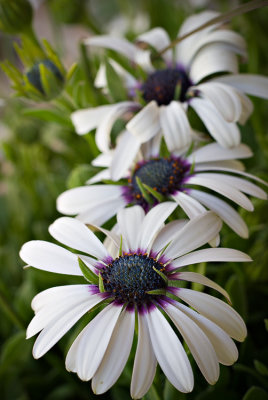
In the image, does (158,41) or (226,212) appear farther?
(158,41)

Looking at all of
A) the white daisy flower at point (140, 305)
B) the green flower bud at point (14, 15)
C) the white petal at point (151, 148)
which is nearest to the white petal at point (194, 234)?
the white daisy flower at point (140, 305)

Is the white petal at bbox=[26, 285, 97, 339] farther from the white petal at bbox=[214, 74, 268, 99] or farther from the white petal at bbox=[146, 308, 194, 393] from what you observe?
the white petal at bbox=[214, 74, 268, 99]

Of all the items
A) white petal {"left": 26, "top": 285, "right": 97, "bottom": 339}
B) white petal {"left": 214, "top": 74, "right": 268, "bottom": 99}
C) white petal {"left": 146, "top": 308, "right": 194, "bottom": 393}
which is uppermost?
white petal {"left": 214, "top": 74, "right": 268, "bottom": 99}

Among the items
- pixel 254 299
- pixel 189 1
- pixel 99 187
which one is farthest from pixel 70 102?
pixel 189 1

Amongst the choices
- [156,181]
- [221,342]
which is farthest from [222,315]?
[156,181]

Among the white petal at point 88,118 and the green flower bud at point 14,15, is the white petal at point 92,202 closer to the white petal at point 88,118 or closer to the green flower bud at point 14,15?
the white petal at point 88,118

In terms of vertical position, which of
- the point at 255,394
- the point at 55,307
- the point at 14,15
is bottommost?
the point at 255,394

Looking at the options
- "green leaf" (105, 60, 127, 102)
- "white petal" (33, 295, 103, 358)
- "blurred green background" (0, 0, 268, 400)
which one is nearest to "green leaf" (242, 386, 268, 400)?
"blurred green background" (0, 0, 268, 400)

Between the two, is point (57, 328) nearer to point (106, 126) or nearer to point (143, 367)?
point (143, 367)
